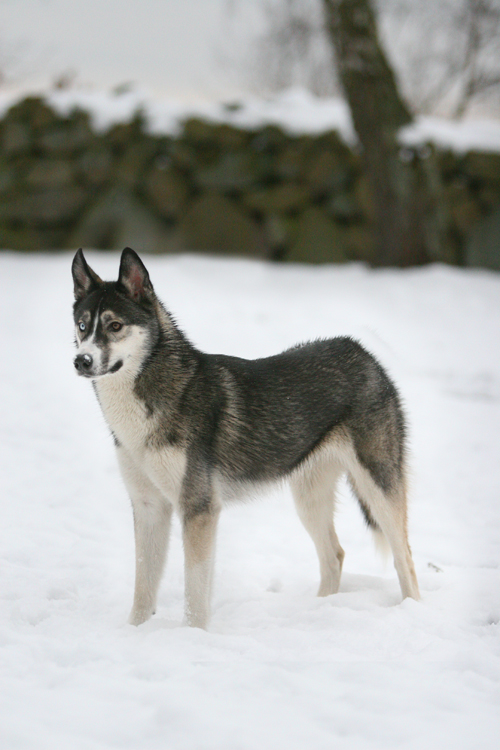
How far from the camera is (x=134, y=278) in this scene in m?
3.44

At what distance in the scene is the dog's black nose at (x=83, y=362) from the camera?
10.1 feet

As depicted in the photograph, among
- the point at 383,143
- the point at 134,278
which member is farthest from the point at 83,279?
the point at 383,143

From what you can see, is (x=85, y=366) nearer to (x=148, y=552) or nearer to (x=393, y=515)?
(x=148, y=552)

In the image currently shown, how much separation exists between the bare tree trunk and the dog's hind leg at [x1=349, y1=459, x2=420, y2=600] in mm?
7216

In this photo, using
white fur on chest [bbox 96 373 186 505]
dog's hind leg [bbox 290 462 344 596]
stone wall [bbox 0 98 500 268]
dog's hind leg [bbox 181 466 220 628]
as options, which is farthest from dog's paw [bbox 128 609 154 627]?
stone wall [bbox 0 98 500 268]

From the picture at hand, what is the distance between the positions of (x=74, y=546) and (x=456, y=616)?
7.29 ft

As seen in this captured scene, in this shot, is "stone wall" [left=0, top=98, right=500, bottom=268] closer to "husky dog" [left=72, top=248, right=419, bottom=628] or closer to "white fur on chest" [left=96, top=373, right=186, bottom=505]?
"husky dog" [left=72, top=248, right=419, bottom=628]

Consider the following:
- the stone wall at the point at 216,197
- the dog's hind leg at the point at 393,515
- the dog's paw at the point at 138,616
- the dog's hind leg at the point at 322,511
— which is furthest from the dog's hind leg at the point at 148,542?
the stone wall at the point at 216,197

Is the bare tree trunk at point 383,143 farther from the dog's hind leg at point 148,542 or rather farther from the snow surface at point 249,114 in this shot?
the dog's hind leg at point 148,542

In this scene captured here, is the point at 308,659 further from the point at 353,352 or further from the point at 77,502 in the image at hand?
the point at 77,502

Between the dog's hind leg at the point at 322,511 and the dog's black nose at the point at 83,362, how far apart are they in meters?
1.45

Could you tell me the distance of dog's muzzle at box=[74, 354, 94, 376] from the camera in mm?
3076

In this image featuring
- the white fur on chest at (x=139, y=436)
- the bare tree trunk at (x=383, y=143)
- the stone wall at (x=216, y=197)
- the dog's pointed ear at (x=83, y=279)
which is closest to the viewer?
the white fur on chest at (x=139, y=436)

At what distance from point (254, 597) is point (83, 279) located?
1956 mm
